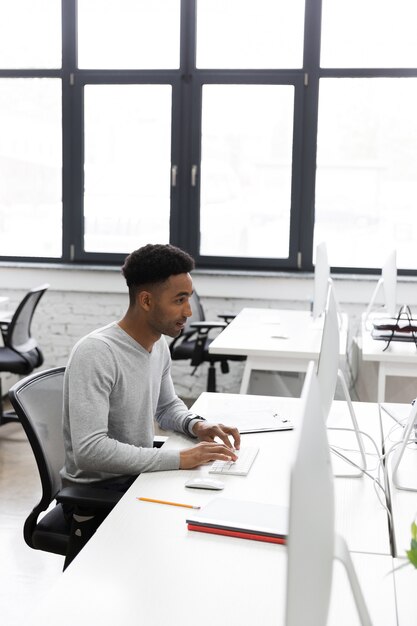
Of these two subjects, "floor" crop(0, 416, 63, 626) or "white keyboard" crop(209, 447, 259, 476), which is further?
"floor" crop(0, 416, 63, 626)

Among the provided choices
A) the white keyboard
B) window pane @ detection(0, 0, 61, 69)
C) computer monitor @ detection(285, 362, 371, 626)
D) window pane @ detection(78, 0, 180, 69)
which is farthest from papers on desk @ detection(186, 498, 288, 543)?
window pane @ detection(0, 0, 61, 69)

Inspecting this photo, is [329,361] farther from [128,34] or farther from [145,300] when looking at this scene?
[128,34]

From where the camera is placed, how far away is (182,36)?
5.05 metres

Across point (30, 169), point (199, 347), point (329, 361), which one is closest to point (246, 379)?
point (199, 347)

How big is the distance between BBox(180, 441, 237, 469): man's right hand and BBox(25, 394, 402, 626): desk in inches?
7.2

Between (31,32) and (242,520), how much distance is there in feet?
15.2

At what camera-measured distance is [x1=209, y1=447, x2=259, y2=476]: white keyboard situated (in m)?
1.74

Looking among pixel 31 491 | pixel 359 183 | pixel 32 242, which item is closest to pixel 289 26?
pixel 359 183

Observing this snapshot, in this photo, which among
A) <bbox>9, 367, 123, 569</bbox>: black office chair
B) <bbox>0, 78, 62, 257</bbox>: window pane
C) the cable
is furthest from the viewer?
<bbox>0, 78, 62, 257</bbox>: window pane

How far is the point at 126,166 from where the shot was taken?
17.4ft

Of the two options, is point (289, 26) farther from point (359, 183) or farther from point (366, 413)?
point (366, 413)

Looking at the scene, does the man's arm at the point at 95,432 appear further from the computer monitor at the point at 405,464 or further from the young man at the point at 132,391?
the computer monitor at the point at 405,464

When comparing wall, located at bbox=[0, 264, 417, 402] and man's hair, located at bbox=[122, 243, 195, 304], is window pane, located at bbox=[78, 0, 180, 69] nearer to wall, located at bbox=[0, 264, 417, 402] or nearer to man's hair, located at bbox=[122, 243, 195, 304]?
wall, located at bbox=[0, 264, 417, 402]

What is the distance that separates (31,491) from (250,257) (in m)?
2.41
